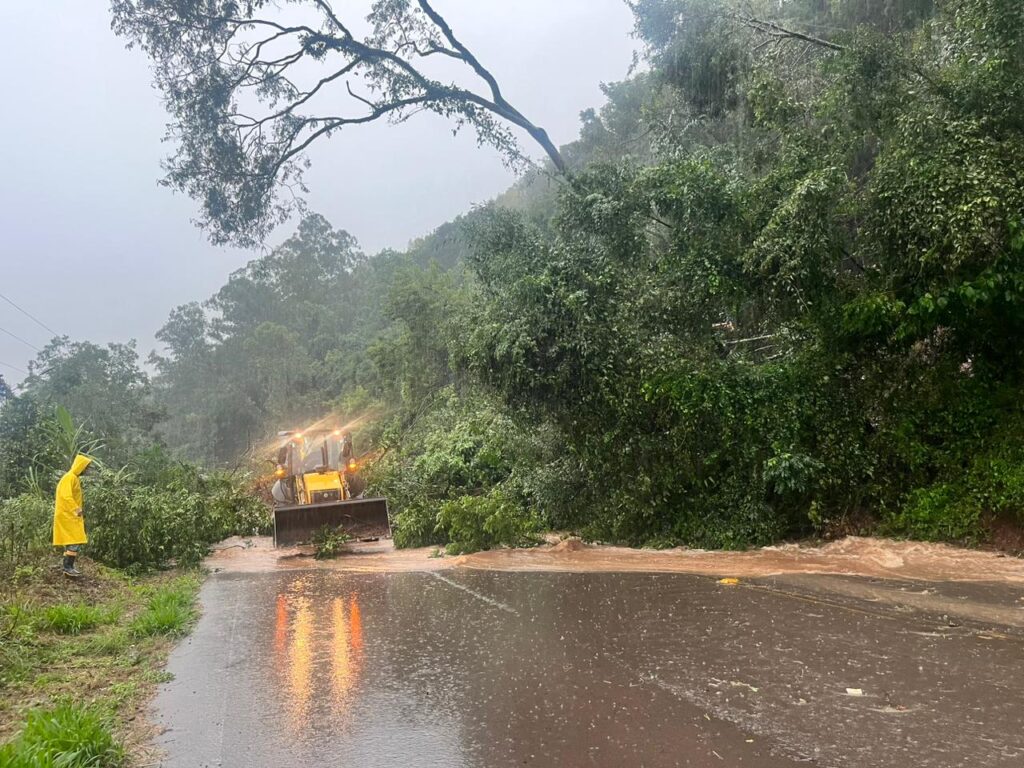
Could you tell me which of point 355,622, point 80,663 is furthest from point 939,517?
point 80,663

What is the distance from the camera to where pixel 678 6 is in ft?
51.0

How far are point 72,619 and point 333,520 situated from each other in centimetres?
671

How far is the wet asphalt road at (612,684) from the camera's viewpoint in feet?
13.8

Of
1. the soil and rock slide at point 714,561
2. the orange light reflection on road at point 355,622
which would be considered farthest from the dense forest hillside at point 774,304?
the orange light reflection on road at point 355,622

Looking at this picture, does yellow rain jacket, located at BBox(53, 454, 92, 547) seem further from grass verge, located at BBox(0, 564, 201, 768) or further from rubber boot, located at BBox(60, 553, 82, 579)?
grass verge, located at BBox(0, 564, 201, 768)

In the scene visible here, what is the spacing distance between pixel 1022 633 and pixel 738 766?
11.9 ft

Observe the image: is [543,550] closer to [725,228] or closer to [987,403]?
[725,228]

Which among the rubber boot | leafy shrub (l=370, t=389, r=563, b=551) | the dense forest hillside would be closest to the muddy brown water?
the dense forest hillside

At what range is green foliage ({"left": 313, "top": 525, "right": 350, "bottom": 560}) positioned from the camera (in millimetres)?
14062

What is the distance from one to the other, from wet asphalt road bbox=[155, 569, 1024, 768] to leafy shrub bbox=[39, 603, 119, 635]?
4.20 feet

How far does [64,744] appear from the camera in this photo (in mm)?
4301

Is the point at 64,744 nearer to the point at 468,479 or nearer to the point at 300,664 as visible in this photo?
the point at 300,664

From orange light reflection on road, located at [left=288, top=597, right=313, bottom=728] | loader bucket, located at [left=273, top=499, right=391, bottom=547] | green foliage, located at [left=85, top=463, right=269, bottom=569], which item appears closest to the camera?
orange light reflection on road, located at [left=288, top=597, right=313, bottom=728]

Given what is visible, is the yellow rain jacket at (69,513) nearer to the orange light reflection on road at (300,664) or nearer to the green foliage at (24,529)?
the green foliage at (24,529)
